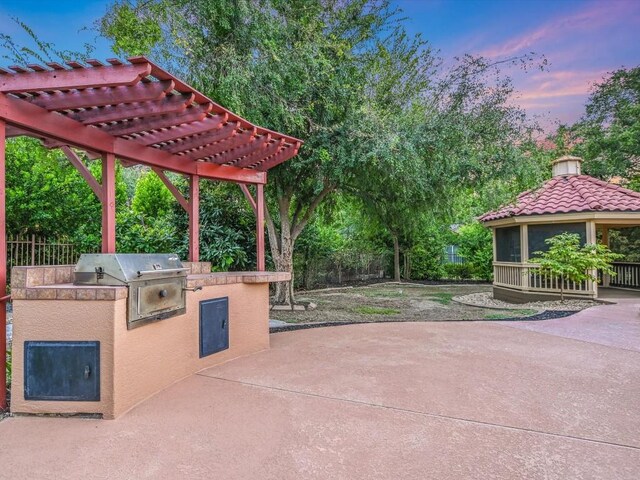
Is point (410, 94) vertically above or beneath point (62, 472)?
above

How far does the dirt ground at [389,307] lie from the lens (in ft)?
23.7

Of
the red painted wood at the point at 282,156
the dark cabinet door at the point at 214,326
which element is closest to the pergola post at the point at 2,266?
the dark cabinet door at the point at 214,326

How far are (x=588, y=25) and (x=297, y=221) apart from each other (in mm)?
8449

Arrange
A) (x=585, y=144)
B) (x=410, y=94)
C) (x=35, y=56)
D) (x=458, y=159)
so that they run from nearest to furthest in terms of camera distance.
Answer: (x=35, y=56) → (x=458, y=159) → (x=410, y=94) → (x=585, y=144)

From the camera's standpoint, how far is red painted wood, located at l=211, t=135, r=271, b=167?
13.6 ft

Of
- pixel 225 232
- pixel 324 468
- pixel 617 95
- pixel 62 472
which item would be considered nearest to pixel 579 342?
pixel 324 468

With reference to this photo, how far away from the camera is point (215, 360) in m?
3.90

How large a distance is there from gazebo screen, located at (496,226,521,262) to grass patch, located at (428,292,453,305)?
1860 millimetres

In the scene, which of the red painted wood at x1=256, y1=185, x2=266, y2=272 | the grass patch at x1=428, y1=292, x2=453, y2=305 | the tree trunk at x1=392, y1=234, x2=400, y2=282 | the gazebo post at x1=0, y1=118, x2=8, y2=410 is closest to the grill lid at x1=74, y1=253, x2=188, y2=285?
the gazebo post at x1=0, y1=118, x2=8, y2=410

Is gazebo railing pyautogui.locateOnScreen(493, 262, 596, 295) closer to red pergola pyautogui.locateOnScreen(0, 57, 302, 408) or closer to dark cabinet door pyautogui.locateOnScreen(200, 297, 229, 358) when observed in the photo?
red pergola pyautogui.locateOnScreen(0, 57, 302, 408)

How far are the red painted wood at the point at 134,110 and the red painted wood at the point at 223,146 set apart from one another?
953 millimetres

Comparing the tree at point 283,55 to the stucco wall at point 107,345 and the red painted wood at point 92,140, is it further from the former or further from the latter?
the stucco wall at point 107,345

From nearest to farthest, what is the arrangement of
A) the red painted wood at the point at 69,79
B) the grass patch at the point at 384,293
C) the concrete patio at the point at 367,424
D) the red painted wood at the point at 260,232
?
the concrete patio at the point at 367,424
the red painted wood at the point at 69,79
the red painted wood at the point at 260,232
the grass patch at the point at 384,293

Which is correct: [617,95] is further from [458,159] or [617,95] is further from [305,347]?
[305,347]
